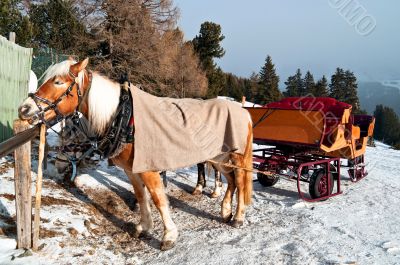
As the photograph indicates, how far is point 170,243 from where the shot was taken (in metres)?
3.81

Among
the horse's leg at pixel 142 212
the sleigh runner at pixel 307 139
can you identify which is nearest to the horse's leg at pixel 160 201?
the horse's leg at pixel 142 212

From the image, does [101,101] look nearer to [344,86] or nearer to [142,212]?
[142,212]

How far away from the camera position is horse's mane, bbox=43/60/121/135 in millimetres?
3377

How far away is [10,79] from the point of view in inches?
256

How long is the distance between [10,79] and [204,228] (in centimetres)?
484

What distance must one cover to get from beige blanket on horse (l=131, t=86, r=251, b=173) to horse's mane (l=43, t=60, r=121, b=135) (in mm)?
226

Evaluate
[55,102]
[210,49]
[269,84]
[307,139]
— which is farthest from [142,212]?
[269,84]

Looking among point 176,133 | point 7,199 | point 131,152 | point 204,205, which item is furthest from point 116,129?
point 204,205

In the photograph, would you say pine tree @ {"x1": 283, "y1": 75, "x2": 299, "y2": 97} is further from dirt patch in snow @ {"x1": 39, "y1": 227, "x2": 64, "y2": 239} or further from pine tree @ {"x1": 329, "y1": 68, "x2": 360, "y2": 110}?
dirt patch in snow @ {"x1": 39, "y1": 227, "x2": 64, "y2": 239}

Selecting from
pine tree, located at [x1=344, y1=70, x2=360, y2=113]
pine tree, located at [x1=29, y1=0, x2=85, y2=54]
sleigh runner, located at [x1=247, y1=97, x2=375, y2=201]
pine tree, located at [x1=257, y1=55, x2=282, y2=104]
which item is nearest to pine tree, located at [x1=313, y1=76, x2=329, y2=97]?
pine tree, located at [x1=344, y1=70, x2=360, y2=113]

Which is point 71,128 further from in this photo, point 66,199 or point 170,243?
point 170,243

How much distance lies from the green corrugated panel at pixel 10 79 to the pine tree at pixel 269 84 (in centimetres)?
3518

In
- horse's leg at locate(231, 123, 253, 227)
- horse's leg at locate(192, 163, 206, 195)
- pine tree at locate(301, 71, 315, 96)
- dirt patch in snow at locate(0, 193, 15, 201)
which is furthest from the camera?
pine tree at locate(301, 71, 315, 96)

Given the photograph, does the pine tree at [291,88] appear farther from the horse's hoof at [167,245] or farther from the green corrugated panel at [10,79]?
the horse's hoof at [167,245]
